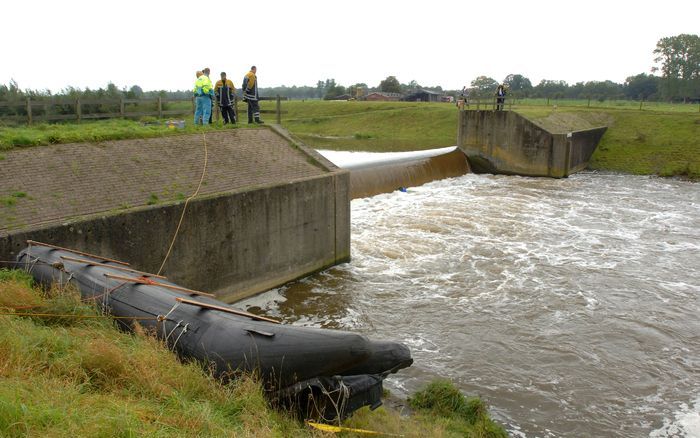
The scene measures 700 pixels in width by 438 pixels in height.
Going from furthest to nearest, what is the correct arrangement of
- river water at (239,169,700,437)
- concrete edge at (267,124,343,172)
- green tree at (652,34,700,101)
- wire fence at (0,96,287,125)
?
green tree at (652,34,700,101) < concrete edge at (267,124,343,172) < wire fence at (0,96,287,125) < river water at (239,169,700,437)

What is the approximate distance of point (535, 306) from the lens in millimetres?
11781

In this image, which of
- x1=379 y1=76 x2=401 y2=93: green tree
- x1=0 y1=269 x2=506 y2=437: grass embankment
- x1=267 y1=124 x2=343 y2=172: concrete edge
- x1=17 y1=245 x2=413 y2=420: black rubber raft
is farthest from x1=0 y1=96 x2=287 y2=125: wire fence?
x1=379 y1=76 x2=401 y2=93: green tree

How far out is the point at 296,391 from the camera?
512 centimetres

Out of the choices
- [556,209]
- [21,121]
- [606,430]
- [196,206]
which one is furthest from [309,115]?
[606,430]

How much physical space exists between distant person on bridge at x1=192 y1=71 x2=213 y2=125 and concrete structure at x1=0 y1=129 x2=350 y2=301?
197 cm

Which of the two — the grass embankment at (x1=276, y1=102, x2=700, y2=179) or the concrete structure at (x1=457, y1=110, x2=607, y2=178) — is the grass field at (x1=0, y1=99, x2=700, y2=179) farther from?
the concrete structure at (x1=457, y1=110, x2=607, y2=178)

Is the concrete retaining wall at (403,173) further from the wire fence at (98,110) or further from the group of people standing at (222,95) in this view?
the group of people standing at (222,95)

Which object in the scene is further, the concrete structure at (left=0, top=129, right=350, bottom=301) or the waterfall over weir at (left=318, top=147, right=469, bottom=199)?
the waterfall over weir at (left=318, top=147, right=469, bottom=199)

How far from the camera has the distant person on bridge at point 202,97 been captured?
15.6 m

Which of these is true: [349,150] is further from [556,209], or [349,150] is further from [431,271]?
[431,271]

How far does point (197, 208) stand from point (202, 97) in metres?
6.45

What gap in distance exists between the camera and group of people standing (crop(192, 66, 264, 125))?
15.6m

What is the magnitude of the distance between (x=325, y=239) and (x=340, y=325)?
10.5ft

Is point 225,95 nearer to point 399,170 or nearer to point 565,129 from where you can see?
point 399,170
